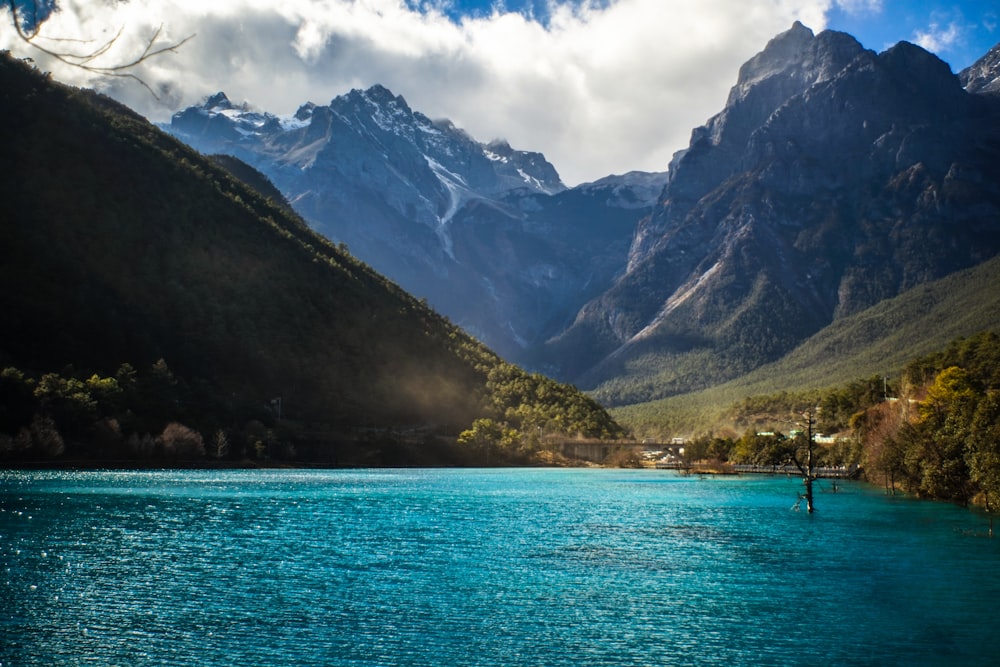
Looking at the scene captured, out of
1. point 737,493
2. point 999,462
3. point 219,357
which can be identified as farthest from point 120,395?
point 999,462

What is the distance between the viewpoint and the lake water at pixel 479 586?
115ft

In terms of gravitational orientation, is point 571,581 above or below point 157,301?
below

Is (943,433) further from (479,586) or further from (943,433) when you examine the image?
(479,586)

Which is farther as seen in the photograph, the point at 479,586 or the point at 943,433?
the point at 943,433

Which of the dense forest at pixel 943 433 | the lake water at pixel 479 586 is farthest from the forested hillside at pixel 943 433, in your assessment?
the lake water at pixel 479 586

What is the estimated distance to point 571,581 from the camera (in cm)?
5144

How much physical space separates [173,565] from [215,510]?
112 feet

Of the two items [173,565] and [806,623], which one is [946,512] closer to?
[806,623]

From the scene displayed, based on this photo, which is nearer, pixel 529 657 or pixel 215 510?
pixel 529 657

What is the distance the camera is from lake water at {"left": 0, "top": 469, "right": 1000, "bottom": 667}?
115 ft

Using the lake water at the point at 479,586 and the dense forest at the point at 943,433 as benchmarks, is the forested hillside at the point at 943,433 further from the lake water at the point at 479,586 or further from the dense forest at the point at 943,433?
the lake water at the point at 479,586

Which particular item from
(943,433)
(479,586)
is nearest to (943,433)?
(943,433)

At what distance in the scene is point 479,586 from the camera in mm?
48875

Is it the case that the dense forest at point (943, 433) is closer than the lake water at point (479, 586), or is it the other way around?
the lake water at point (479, 586)
